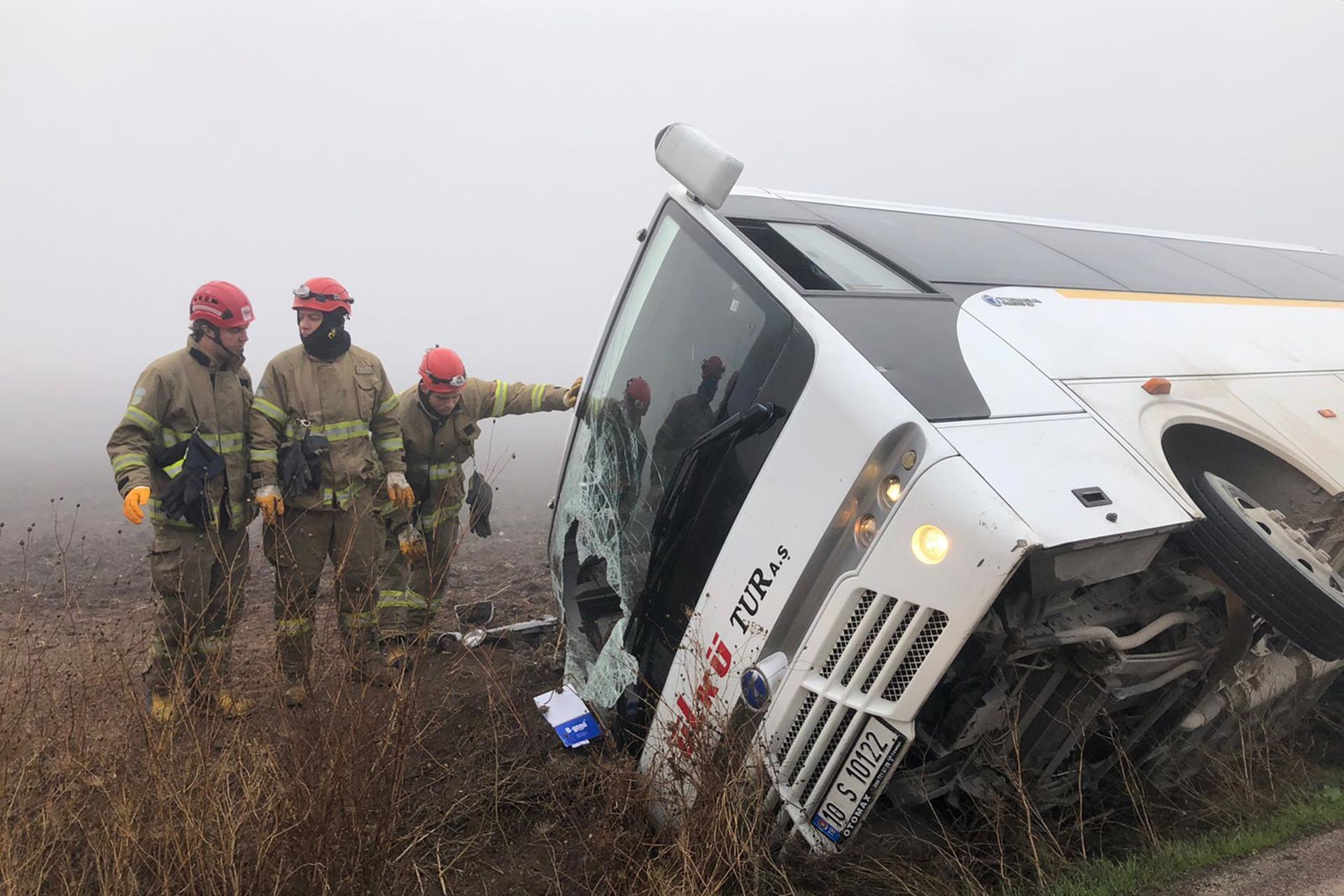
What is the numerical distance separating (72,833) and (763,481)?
79.5 inches

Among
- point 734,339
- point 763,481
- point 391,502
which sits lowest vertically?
point 391,502

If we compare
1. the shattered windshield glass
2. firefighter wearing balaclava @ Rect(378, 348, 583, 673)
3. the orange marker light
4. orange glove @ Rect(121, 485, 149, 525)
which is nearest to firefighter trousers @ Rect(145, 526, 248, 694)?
orange glove @ Rect(121, 485, 149, 525)

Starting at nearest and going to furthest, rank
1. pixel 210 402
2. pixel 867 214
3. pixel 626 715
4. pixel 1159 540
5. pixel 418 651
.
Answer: pixel 1159 540, pixel 418 651, pixel 626 715, pixel 867 214, pixel 210 402

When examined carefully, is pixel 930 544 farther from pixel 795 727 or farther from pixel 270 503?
pixel 270 503

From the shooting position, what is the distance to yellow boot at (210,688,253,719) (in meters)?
2.40

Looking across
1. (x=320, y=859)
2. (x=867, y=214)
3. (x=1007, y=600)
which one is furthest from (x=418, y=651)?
(x=867, y=214)

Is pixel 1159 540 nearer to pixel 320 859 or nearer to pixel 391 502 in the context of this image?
pixel 320 859

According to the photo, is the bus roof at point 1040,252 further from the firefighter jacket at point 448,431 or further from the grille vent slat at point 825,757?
the firefighter jacket at point 448,431

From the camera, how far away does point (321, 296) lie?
435 cm

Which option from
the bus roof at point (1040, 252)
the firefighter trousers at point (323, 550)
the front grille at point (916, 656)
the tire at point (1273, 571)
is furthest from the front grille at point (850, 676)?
the firefighter trousers at point (323, 550)

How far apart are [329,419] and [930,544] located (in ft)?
10.8

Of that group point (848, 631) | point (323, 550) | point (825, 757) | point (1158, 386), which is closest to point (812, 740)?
point (825, 757)

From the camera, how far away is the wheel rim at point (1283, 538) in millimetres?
2209

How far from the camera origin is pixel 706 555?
105 inches
